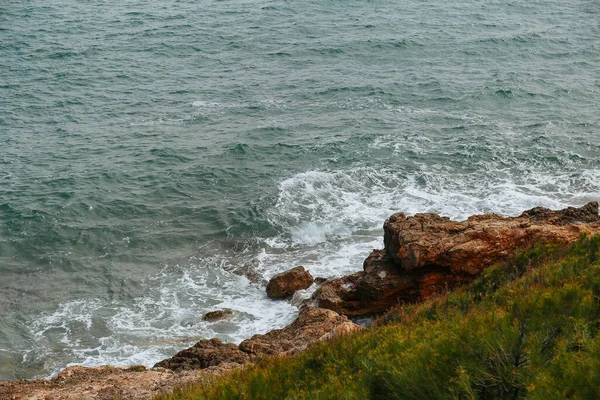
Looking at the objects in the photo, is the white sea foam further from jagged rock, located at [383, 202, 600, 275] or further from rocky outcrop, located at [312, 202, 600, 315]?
jagged rock, located at [383, 202, 600, 275]

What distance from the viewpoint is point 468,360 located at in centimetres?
652

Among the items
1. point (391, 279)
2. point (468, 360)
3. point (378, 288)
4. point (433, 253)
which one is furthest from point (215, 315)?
point (468, 360)

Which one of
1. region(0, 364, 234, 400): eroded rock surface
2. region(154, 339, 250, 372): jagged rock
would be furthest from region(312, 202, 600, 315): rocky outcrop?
region(0, 364, 234, 400): eroded rock surface

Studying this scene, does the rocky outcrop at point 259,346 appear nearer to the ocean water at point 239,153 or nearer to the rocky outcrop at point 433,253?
the rocky outcrop at point 433,253

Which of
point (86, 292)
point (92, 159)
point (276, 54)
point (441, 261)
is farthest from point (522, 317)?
point (276, 54)

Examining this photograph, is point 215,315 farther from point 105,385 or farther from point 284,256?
point 105,385

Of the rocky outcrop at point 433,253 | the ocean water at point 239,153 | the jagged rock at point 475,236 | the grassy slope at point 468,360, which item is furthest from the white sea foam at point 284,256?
the grassy slope at point 468,360

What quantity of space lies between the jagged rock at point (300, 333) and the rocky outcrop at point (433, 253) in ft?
5.55

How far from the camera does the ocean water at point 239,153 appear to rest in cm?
1947

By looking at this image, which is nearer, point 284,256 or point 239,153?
point 284,256

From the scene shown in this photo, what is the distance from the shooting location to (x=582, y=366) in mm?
5594

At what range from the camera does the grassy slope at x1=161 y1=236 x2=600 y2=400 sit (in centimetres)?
595

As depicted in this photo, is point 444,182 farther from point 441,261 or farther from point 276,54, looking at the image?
point 276,54

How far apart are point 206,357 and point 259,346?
1.15 meters
